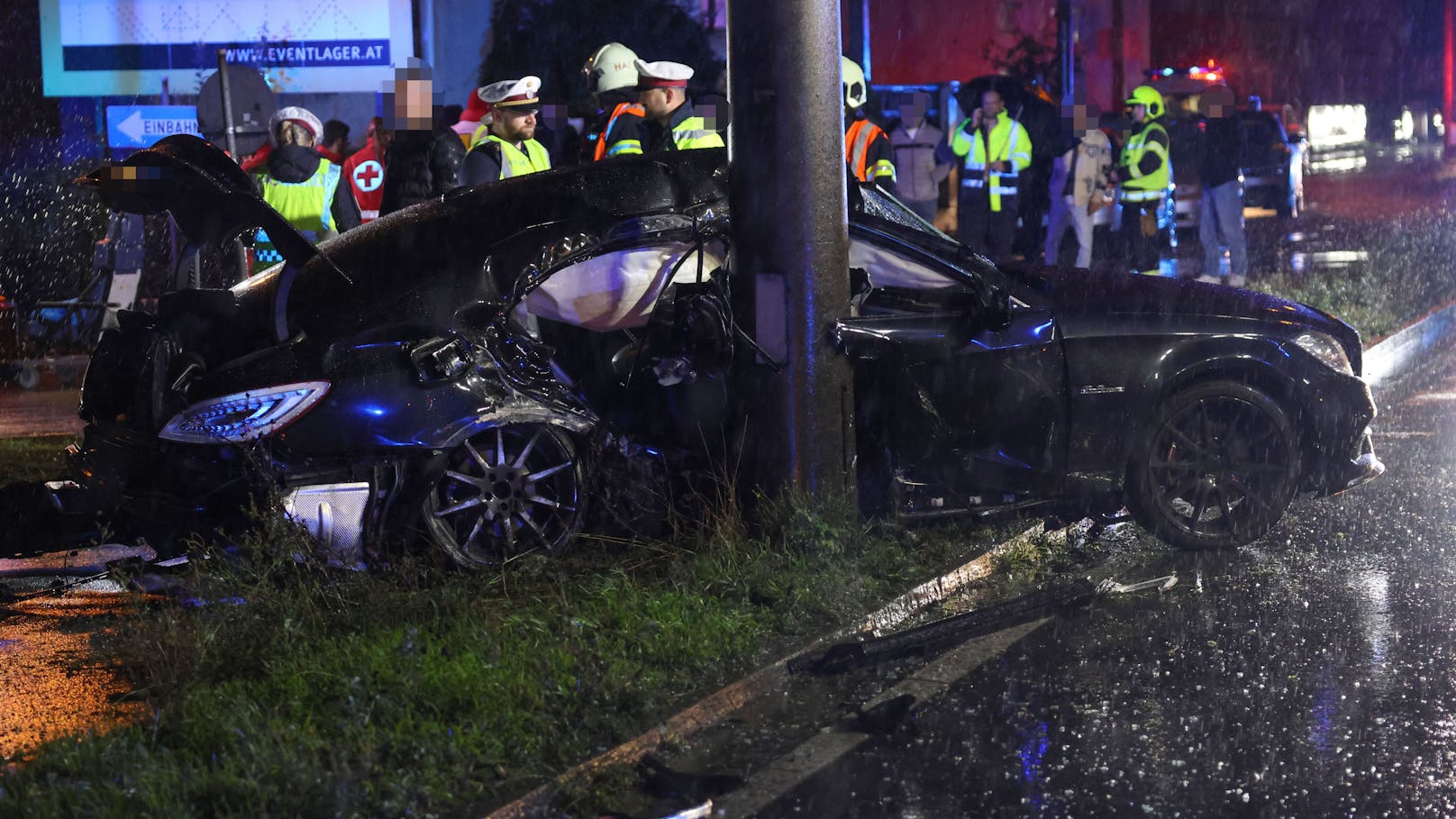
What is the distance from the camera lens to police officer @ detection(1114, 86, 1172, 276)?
46.1 ft

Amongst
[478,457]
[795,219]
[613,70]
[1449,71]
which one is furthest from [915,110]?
[1449,71]

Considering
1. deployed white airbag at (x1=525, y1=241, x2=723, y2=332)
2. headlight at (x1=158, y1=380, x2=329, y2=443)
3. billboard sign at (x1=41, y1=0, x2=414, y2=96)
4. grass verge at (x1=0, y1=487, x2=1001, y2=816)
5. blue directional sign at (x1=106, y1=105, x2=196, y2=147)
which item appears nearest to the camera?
grass verge at (x1=0, y1=487, x2=1001, y2=816)

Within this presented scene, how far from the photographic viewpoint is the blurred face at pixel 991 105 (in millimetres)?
13375

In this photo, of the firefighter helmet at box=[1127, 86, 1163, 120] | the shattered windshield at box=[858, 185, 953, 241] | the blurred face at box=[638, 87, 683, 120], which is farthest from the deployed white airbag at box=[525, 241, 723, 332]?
the firefighter helmet at box=[1127, 86, 1163, 120]

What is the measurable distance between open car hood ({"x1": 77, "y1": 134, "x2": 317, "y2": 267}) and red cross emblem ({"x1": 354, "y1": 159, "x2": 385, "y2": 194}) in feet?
17.2

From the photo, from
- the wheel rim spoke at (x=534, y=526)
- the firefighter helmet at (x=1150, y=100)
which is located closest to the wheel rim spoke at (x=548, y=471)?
the wheel rim spoke at (x=534, y=526)

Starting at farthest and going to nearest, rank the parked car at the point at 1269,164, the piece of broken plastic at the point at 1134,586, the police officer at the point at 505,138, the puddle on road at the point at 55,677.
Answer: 1. the parked car at the point at 1269,164
2. the police officer at the point at 505,138
3. the piece of broken plastic at the point at 1134,586
4. the puddle on road at the point at 55,677

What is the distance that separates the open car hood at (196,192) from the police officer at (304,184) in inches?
137

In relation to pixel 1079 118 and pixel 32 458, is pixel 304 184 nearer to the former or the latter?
pixel 32 458

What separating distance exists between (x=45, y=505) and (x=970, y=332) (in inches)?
149

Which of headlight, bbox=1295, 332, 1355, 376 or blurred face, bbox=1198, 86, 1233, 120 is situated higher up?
blurred face, bbox=1198, 86, 1233, 120

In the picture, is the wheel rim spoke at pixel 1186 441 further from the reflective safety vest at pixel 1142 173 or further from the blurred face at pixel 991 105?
the reflective safety vest at pixel 1142 173

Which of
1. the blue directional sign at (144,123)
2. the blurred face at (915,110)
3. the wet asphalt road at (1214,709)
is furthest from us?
the blue directional sign at (144,123)

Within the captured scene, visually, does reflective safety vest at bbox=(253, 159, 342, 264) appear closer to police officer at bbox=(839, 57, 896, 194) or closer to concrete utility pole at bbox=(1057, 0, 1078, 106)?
police officer at bbox=(839, 57, 896, 194)
